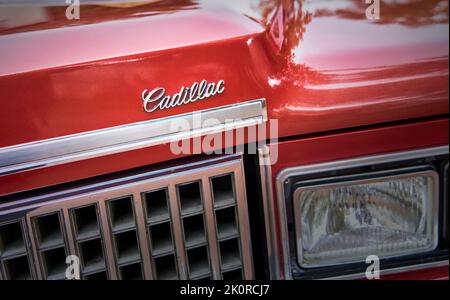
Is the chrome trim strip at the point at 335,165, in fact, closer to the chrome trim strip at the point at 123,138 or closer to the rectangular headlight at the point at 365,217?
the rectangular headlight at the point at 365,217

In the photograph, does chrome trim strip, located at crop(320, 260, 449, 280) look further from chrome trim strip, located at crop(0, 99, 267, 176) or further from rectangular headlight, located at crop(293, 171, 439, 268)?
chrome trim strip, located at crop(0, 99, 267, 176)

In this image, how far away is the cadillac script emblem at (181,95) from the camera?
968 millimetres

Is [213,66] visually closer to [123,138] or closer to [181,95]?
[181,95]

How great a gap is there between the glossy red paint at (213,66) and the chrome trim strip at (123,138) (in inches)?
0.6

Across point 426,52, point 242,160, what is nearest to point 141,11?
point 242,160

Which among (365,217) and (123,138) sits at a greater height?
(123,138)

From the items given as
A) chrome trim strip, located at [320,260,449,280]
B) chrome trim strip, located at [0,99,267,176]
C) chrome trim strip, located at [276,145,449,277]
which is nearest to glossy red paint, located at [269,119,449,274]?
chrome trim strip, located at [276,145,449,277]

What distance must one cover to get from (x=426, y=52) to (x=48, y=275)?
3.30ft

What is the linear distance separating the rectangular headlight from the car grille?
0.15m

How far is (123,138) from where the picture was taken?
3.19 feet

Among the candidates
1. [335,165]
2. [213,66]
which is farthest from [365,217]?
[213,66]

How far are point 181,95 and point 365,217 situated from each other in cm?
53

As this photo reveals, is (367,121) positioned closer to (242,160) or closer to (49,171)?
(242,160)

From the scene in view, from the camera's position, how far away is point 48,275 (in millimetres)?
1053
